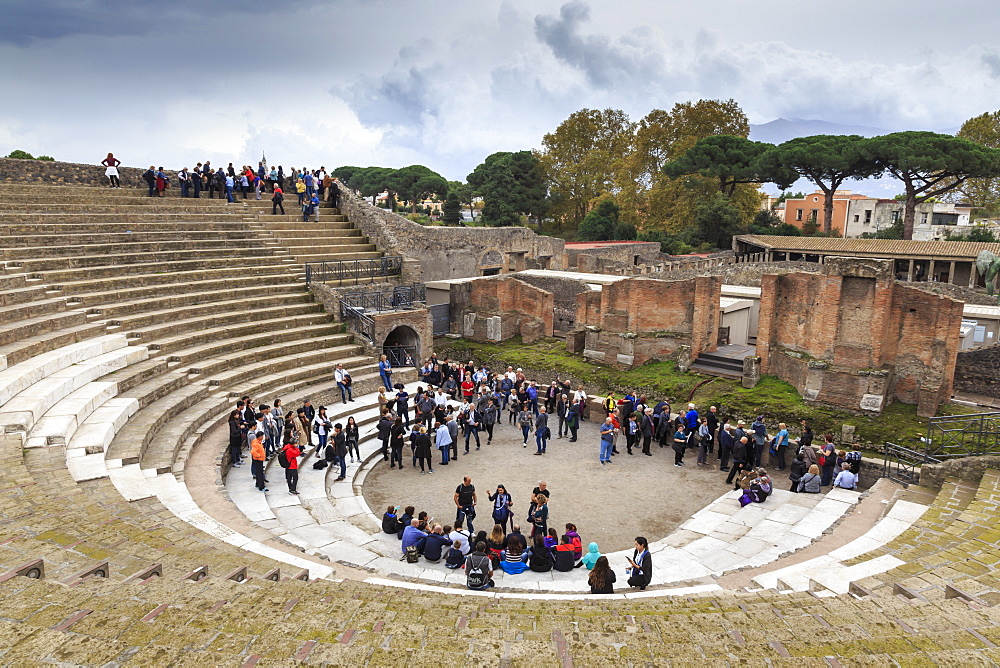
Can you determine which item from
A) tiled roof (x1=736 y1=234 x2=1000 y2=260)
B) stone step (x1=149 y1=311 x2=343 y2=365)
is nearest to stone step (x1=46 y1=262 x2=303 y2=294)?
stone step (x1=149 y1=311 x2=343 y2=365)

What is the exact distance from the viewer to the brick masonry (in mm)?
15172

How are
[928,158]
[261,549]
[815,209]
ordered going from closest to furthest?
[261,549] → [928,158] → [815,209]

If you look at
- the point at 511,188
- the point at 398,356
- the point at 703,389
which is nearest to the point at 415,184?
the point at 511,188

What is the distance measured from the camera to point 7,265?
1514cm

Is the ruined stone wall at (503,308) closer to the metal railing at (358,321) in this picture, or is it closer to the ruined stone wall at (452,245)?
the ruined stone wall at (452,245)

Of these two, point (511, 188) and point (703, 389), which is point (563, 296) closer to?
point (703, 389)

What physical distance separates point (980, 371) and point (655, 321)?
30.6 ft

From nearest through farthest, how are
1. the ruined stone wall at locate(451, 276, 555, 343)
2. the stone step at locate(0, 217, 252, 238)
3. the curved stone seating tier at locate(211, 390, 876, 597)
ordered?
1. the curved stone seating tier at locate(211, 390, 876, 597)
2. the stone step at locate(0, 217, 252, 238)
3. the ruined stone wall at locate(451, 276, 555, 343)

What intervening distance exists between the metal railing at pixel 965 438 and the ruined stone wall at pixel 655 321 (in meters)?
6.55

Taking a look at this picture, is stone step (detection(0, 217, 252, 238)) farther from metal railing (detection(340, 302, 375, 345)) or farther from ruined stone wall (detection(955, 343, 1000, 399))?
ruined stone wall (detection(955, 343, 1000, 399))

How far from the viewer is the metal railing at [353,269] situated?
2036 cm

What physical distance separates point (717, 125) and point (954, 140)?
1841 centimetres

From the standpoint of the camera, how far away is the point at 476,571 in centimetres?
852

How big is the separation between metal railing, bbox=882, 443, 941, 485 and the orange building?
52.2 meters
